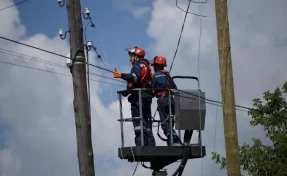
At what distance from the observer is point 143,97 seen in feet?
35.7

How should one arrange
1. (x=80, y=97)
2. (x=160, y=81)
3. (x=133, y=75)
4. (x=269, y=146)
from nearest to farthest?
(x=80, y=97) < (x=133, y=75) < (x=160, y=81) < (x=269, y=146)

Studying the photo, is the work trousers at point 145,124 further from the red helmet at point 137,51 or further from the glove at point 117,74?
the red helmet at point 137,51

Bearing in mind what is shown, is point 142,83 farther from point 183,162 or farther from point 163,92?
point 183,162

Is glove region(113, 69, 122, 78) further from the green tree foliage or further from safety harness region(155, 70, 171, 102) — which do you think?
the green tree foliage

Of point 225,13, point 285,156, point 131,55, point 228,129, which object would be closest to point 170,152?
point 228,129

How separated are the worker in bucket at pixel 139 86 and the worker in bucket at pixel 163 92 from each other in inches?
6.9

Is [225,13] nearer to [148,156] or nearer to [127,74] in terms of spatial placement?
[127,74]

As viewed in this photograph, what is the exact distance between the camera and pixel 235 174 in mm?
10578

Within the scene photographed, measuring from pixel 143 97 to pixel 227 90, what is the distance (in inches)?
60.9

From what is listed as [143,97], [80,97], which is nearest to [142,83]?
[143,97]

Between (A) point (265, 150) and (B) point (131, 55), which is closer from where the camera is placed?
(B) point (131, 55)

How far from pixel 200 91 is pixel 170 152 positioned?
4.39 ft

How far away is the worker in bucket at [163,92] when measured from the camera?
36.0ft

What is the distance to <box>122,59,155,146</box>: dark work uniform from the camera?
10734mm
